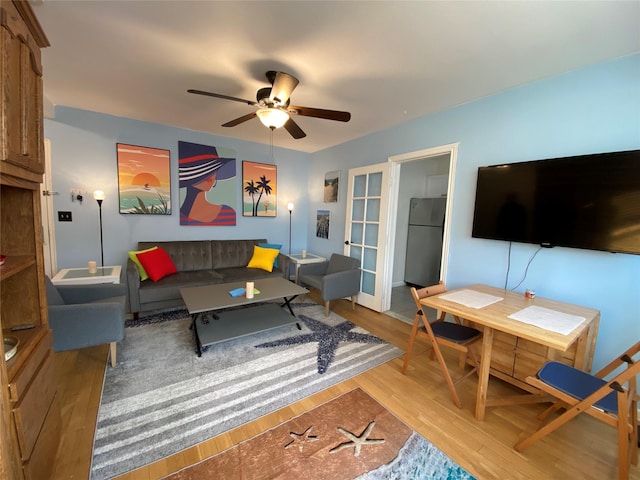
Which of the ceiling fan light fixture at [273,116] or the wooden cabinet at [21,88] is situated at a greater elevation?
the ceiling fan light fixture at [273,116]

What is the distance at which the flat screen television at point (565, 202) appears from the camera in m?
1.69

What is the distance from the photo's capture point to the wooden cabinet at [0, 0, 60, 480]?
91 centimetres

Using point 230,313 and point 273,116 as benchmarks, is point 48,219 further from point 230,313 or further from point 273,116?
point 273,116

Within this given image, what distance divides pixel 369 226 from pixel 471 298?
6.18 feet

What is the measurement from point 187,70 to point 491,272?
328 centimetres

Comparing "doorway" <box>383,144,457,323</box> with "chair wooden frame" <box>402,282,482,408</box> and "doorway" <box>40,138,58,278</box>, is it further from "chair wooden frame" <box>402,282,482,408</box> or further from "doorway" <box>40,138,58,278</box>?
"doorway" <box>40,138,58,278</box>

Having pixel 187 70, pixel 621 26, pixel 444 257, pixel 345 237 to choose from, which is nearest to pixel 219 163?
pixel 187 70

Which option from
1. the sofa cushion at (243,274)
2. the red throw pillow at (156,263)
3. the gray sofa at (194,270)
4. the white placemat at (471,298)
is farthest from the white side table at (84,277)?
the white placemat at (471,298)

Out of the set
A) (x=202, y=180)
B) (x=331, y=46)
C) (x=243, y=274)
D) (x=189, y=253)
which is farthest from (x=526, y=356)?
(x=202, y=180)

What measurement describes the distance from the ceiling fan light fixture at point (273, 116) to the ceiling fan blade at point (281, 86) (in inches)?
3.3

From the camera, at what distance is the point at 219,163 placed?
404 centimetres

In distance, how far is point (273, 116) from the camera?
2066mm

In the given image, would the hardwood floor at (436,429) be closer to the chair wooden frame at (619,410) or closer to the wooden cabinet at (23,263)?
the chair wooden frame at (619,410)

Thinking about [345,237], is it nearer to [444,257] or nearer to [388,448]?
[444,257]
